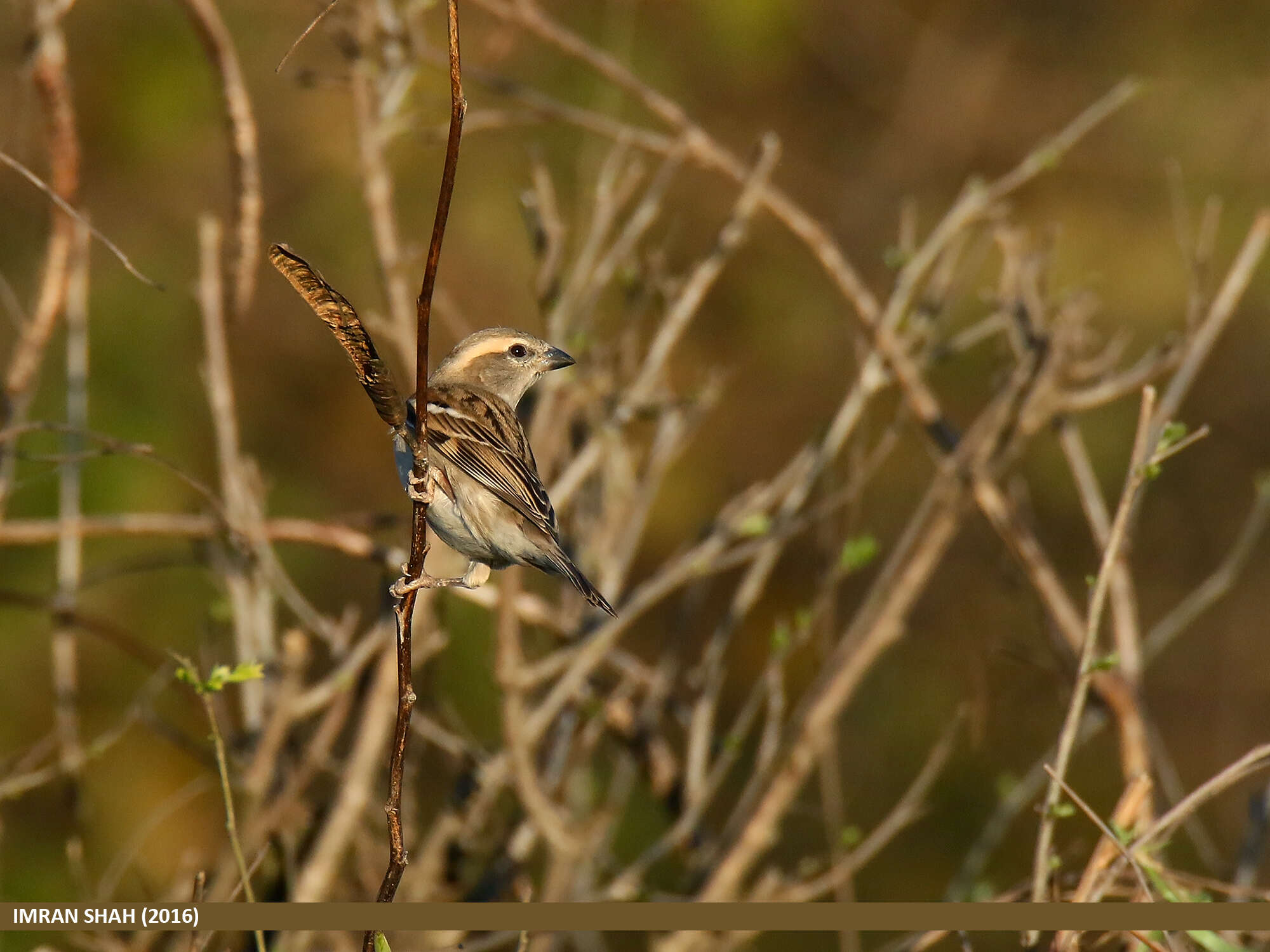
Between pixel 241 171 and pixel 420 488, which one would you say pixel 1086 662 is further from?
pixel 241 171

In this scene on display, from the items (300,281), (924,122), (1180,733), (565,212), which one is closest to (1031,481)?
(1180,733)

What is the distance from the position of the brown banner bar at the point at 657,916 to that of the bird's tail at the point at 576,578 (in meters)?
0.55

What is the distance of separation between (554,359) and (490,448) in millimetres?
408

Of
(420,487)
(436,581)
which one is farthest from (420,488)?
(436,581)

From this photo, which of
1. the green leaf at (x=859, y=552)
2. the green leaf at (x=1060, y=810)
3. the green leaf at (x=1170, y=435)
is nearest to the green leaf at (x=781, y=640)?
the green leaf at (x=859, y=552)

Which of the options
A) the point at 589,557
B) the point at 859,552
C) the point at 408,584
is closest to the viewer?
the point at 408,584

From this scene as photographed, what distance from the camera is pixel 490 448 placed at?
3211 millimetres

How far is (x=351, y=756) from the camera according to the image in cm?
372

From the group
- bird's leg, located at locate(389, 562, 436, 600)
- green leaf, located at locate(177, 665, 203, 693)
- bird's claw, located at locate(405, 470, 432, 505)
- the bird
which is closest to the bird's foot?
bird's claw, located at locate(405, 470, 432, 505)

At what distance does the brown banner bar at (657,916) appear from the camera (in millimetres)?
2418

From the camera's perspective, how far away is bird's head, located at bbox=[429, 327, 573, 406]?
3.51 m

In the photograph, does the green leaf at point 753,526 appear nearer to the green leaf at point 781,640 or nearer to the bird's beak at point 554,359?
the green leaf at point 781,640

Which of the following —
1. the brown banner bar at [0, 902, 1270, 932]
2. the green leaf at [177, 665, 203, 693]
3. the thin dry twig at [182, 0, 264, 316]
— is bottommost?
the brown banner bar at [0, 902, 1270, 932]

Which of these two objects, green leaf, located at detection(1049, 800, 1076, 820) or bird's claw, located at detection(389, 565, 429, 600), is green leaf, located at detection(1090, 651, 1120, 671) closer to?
green leaf, located at detection(1049, 800, 1076, 820)
